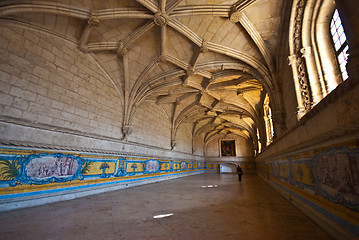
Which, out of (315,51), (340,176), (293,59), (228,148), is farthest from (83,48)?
(228,148)

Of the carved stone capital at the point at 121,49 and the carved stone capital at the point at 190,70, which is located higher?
the carved stone capital at the point at 121,49

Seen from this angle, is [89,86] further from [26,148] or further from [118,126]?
[26,148]

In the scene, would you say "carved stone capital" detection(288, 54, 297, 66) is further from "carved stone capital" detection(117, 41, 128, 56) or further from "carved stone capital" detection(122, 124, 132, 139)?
"carved stone capital" detection(122, 124, 132, 139)

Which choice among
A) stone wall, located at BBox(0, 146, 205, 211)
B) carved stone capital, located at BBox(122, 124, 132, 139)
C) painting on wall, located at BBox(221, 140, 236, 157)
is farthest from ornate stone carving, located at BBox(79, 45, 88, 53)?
painting on wall, located at BBox(221, 140, 236, 157)

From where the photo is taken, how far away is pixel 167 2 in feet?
18.7

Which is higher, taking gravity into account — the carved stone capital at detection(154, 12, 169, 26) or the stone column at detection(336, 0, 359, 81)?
the carved stone capital at detection(154, 12, 169, 26)

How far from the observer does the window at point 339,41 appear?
10.7 feet

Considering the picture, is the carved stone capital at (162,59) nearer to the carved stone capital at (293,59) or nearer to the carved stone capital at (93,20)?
the carved stone capital at (93,20)

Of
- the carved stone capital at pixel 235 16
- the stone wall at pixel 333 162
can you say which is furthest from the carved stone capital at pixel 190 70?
the stone wall at pixel 333 162

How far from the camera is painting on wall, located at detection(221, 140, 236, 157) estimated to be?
24.3 meters

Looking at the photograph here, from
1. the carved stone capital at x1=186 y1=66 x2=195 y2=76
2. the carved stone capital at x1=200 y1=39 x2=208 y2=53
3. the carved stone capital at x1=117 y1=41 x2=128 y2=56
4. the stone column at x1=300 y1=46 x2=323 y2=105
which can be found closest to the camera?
the stone column at x1=300 y1=46 x2=323 y2=105

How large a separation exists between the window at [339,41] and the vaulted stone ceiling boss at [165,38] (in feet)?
7.00

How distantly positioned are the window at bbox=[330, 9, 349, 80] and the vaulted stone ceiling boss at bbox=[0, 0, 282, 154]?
2134mm

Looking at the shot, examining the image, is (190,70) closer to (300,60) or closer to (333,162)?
(300,60)
